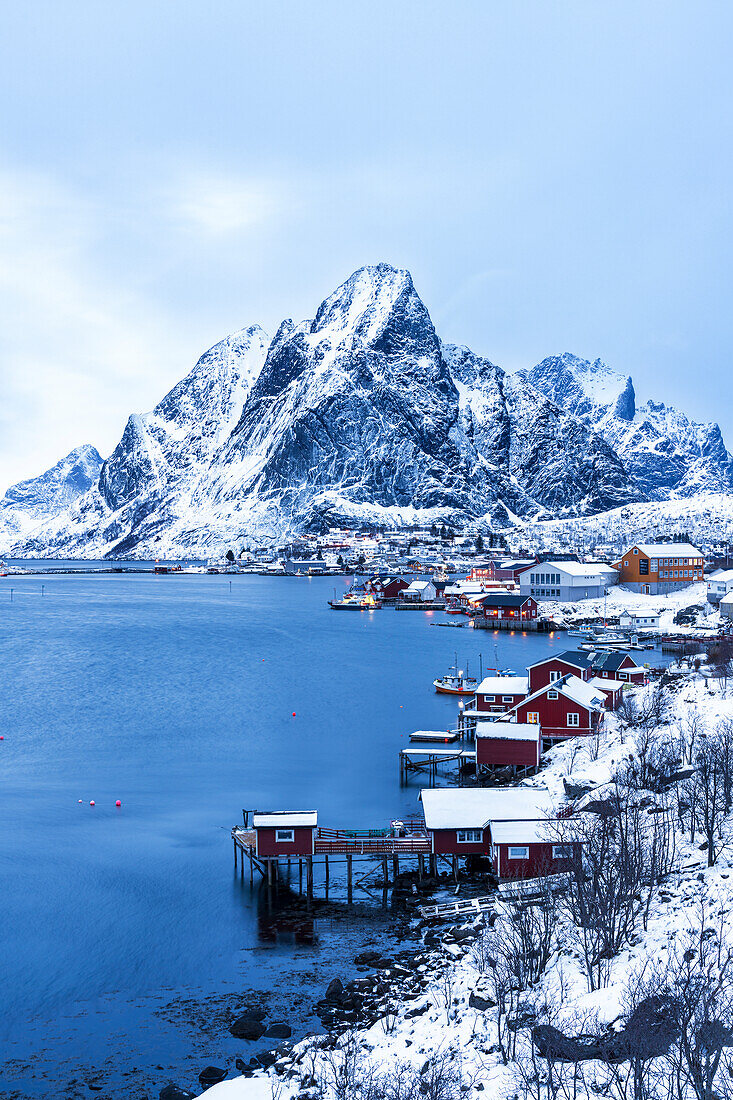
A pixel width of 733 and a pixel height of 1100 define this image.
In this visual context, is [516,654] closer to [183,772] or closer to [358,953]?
[183,772]

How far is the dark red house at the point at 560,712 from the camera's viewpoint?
4422 cm

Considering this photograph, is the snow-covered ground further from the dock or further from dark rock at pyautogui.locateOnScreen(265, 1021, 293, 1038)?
the dock

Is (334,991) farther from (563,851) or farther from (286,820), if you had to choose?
(286,820)

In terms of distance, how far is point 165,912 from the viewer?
29.3m

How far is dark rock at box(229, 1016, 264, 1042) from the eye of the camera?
70.5ft

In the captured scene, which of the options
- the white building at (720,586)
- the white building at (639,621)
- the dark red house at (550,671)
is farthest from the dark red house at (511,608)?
the dark red house at (550,671)

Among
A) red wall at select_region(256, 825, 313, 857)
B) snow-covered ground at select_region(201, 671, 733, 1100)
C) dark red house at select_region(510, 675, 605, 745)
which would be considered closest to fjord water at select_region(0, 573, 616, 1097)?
red wall at select_region(256, 825, 313, 857)

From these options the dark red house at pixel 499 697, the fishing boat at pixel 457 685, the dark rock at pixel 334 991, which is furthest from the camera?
the fishing boat at pixel 457 685

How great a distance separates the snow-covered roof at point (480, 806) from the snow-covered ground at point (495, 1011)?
20.9 ft

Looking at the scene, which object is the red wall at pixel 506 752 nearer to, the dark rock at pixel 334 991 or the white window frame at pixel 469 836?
the white window frame at pixel 469 836

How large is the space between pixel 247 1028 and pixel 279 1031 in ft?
2.71

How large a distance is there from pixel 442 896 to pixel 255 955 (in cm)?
661

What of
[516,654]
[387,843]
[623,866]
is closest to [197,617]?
[516,654]

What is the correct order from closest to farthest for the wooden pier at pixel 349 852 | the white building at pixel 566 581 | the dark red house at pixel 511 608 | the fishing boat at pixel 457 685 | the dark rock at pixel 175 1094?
the dark rock at pixel 175 1094 → the wooden pier at pixel 349 852 → the fishing boat at pixel 457 685 → the dark red house at pixel 511 608 → the white building at pixel 566 581
